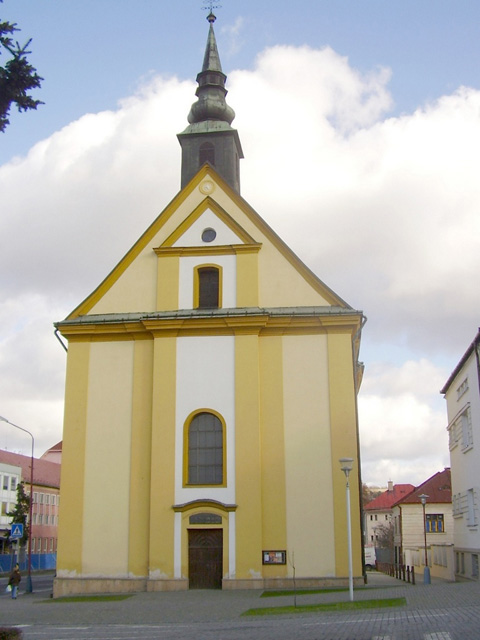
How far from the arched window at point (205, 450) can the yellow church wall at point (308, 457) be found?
2.40 m

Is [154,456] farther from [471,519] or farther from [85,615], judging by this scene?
[471,519]

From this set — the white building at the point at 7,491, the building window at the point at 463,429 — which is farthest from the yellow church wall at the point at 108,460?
the white building at the point at 7,491

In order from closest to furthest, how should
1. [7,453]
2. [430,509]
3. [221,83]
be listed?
[221,83]
[430,509]
[7,453]

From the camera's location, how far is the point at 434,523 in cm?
5775

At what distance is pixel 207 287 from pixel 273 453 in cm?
694

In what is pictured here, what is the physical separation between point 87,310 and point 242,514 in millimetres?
9969

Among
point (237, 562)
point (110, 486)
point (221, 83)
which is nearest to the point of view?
point (237, 562)

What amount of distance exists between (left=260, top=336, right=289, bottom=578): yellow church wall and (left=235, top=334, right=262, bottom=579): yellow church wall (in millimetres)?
372

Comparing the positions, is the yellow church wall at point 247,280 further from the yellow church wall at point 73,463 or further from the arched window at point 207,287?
the yellow church wall at point 73,463

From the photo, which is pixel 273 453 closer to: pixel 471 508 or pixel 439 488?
pixel 471 508

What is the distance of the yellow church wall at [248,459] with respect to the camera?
25.9 metres

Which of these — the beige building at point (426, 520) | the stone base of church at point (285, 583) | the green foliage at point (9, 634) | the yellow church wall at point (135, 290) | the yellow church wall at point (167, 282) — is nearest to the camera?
the green foliage at point (9, 634)

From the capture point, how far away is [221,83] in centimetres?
3581

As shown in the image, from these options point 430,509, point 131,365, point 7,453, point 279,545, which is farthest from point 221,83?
point 7,453
